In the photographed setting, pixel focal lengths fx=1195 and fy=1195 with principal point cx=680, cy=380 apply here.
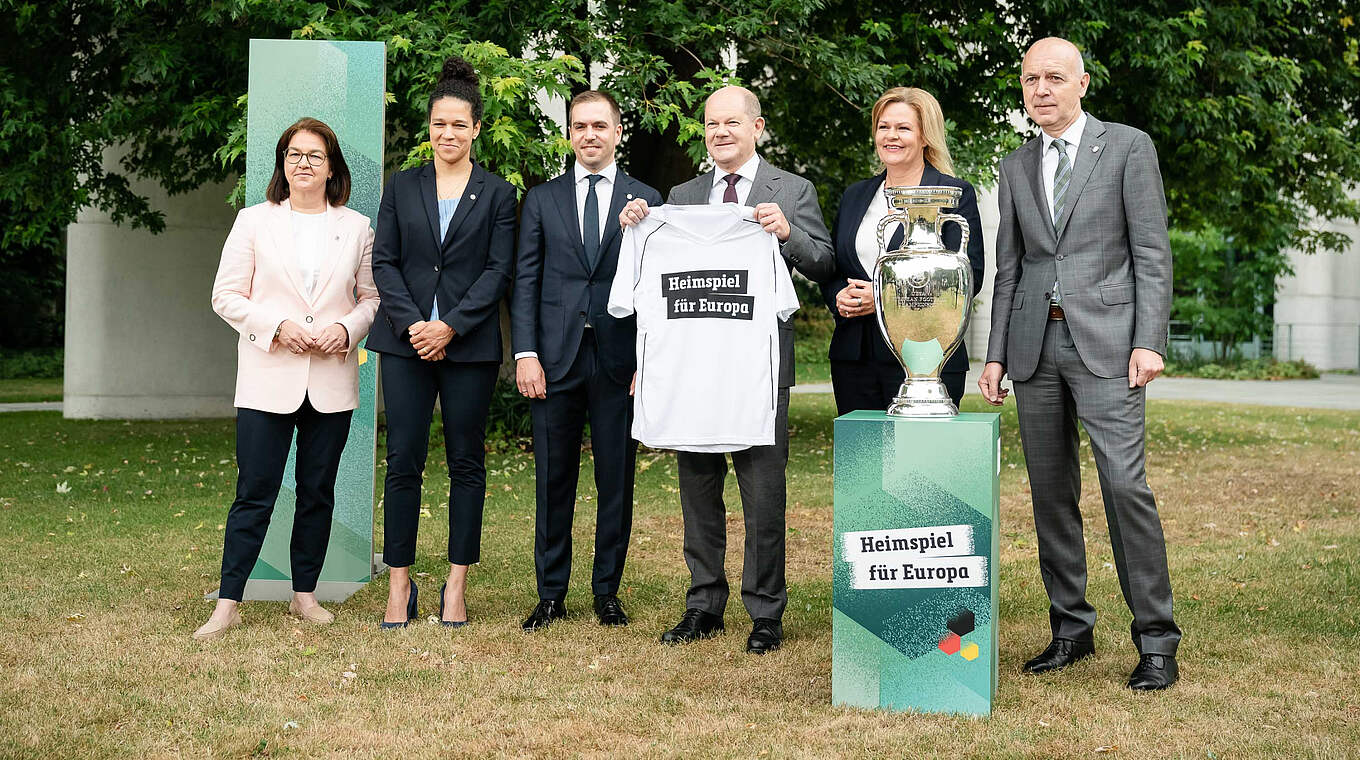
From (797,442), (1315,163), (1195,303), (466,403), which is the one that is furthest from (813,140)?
(1195,303)

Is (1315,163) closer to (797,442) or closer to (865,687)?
(797,442)

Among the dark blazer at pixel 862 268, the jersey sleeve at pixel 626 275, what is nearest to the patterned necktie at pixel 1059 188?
the dark blazer at pixel 862 268

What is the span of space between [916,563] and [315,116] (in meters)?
3.57

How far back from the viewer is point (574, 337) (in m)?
4.93

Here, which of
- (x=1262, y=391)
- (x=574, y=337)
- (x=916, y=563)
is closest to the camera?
(x=916, y=563)

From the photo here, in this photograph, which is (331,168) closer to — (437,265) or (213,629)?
(437,265)

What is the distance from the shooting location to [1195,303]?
3061 centimetres

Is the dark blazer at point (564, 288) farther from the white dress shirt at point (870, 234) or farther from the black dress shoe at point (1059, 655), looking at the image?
the black dress shoe at point (1059, 655)

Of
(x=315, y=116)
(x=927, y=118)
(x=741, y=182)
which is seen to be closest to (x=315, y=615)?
(x=315, y=116)

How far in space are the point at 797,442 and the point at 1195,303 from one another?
2136cm

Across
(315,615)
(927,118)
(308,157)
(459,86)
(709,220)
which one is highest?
(459,86)

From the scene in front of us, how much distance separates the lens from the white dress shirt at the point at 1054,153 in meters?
4.39

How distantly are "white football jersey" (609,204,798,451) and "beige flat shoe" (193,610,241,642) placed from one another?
1.95m

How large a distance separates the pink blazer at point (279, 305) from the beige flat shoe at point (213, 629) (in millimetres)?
892
